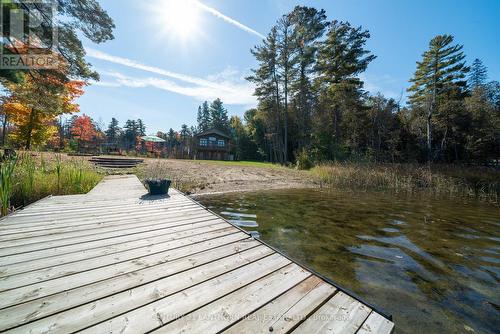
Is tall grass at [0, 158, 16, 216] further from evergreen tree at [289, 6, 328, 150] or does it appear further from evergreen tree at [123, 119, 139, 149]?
evergreen tree at [123, 119, 139, 149]

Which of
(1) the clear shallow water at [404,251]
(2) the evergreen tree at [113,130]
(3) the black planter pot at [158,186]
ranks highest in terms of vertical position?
(2) the evergreen tree at [113,130]

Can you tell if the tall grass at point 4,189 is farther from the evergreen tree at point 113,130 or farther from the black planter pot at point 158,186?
the evergreen tree at point 113,130

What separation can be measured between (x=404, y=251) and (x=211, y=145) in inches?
1329

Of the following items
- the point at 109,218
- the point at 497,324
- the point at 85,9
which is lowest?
the point at 497,324

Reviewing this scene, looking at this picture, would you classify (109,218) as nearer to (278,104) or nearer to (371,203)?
(371,203)

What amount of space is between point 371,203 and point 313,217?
11.1 ft

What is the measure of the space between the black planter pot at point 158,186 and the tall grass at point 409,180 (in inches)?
381

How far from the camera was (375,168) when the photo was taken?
13203mm

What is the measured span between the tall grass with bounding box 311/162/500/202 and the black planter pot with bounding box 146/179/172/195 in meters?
9.68

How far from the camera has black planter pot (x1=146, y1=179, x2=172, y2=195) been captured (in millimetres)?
5766

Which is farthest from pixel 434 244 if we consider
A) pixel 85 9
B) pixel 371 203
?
pixel 85 9

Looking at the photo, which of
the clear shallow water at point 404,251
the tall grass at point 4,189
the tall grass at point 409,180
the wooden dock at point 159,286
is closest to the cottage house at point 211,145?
the tall grass at point 409,180

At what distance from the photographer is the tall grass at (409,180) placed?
11.0 meters

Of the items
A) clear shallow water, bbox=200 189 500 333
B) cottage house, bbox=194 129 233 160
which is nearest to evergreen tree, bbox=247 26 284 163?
cottage house, bbox=194 129 233 160
